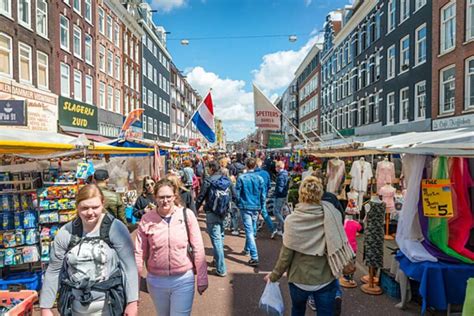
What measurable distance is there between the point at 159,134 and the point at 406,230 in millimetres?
39996

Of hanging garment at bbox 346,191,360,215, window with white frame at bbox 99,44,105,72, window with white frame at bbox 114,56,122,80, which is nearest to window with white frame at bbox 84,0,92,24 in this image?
window with white frame at bbox 99,44,105,72

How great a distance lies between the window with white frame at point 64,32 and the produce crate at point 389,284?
1996cm

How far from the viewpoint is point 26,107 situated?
1025cm

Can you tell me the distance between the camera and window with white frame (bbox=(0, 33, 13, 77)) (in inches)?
548

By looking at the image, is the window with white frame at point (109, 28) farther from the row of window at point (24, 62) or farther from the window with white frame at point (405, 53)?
the window with white frame at point (405, 53)

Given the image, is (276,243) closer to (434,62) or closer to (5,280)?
(5,280)

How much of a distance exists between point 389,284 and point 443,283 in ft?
2.93

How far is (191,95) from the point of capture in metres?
72.9

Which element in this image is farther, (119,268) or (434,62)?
(434,62)

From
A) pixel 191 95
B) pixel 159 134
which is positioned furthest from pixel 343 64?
pixel 191 95

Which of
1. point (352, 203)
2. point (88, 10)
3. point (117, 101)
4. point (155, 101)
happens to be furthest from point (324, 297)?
point (155, 101)

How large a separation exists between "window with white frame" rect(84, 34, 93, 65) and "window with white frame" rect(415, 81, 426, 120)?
2046 centimetres

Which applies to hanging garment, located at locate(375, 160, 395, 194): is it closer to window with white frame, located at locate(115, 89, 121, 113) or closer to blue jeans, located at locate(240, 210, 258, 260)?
blue jeans, located at locate(240, 210, 258, 260)

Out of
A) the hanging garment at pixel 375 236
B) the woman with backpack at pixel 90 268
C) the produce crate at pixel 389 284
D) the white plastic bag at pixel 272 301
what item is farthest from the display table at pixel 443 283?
the woman with backpack at pixel 90 268
